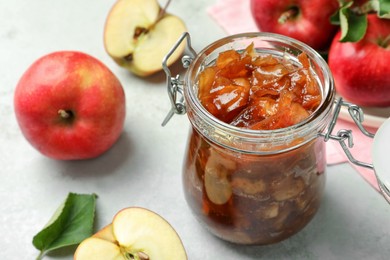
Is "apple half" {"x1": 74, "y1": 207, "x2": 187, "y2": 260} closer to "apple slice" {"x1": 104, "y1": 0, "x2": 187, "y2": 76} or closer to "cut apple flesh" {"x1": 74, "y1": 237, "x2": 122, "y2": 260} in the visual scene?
"cut apple flesh" {"x1": 74, "y1": 237, "x2": 122, "y2": 260}

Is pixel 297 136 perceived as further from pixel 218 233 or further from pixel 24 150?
pixel 24 150

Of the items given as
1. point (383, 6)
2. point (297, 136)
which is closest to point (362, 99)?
point (383, 6)

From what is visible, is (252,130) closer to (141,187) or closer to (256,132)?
(256,132)

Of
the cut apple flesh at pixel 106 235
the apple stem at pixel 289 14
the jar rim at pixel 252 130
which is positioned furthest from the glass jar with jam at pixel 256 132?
the apple stem at pixel 289 14

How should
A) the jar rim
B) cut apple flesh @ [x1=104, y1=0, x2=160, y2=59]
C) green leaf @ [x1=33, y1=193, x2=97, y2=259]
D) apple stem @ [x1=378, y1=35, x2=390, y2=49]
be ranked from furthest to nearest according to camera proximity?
cut apple flesh @ [x1=104, y1=0, x2=160, y2=59] < apple stem @ [x1=378, y1=35, x2=390, y2=49] < green leaf @ [x1=33, y1=193, x2=97, y2=259] < the jar rim

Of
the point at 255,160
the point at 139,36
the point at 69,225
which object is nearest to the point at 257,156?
the point at 255,160

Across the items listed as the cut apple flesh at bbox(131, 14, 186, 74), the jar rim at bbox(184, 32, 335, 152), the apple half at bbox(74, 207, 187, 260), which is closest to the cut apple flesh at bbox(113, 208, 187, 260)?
the apple half at bbox(74, 207, 187, 260)

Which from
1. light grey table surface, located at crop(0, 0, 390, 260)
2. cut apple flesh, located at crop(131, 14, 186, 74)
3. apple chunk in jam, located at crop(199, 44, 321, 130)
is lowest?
light grey table surface, located at crop(0, 0, 390, 260)
